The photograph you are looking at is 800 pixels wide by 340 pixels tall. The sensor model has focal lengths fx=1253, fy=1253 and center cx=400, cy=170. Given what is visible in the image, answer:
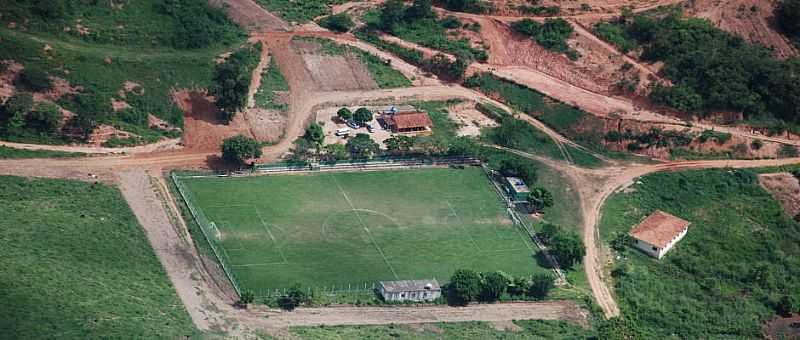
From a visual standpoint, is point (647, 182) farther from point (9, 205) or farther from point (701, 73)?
point (9, 205)

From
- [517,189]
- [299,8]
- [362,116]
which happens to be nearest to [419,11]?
[299,8]

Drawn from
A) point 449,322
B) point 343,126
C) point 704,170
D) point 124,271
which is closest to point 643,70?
→ point 704,170

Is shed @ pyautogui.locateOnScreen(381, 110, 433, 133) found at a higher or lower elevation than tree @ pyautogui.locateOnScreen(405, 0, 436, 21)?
lower

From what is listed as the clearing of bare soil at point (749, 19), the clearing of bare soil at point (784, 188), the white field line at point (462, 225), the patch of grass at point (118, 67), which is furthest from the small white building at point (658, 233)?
the patch of grass at point (118, 67)

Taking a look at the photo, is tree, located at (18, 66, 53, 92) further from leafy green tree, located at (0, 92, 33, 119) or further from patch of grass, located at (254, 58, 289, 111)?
patch of grass, located at (254, 58, 289, 111)

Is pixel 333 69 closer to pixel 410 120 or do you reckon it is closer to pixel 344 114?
pixel 344 114

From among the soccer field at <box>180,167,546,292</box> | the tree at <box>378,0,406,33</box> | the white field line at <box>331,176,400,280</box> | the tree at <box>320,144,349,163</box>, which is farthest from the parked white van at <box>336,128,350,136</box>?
the tree at <box>378,0,406,33</box>
